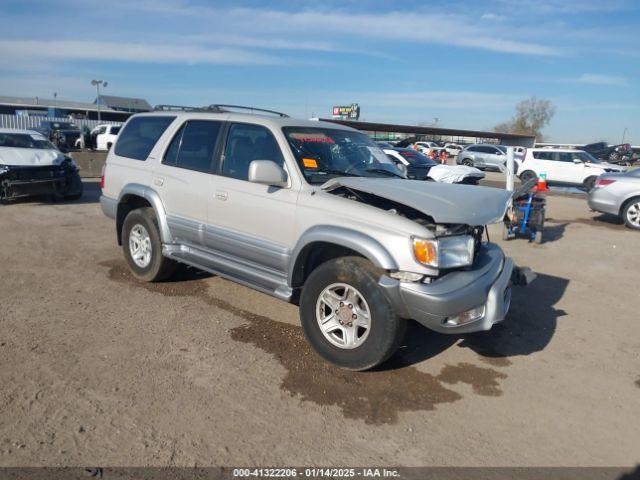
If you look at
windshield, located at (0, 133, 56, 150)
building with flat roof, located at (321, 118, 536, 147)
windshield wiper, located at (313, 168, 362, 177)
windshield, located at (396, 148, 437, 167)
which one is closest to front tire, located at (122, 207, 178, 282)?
windshield wiper, located at (313, 168, 362, 177)

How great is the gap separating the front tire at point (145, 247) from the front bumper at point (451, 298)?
2.97 meters

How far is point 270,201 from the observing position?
440 cm

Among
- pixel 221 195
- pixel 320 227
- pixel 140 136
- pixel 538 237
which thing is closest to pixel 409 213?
pixel 320 227

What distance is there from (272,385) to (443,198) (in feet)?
6.23

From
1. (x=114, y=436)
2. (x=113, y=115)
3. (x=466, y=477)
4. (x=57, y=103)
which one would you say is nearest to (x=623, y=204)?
(x=466, y=477)

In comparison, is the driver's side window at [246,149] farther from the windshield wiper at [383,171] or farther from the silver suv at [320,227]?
the windshield wiper at [383,171]

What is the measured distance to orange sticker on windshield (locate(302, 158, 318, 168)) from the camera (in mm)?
4457

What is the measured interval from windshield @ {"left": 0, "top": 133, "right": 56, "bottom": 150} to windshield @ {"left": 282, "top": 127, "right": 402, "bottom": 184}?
360 inches

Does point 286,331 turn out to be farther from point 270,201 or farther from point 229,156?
point 229,156

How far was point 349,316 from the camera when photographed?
152 inches

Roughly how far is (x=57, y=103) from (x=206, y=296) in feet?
257

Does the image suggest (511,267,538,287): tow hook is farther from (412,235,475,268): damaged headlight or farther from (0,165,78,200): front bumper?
(0,165,78,200): front bumper

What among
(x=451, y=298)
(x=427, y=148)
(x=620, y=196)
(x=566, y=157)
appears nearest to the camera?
(x=451, y=298)

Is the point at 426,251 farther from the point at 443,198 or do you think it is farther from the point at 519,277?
the point at 519,277
